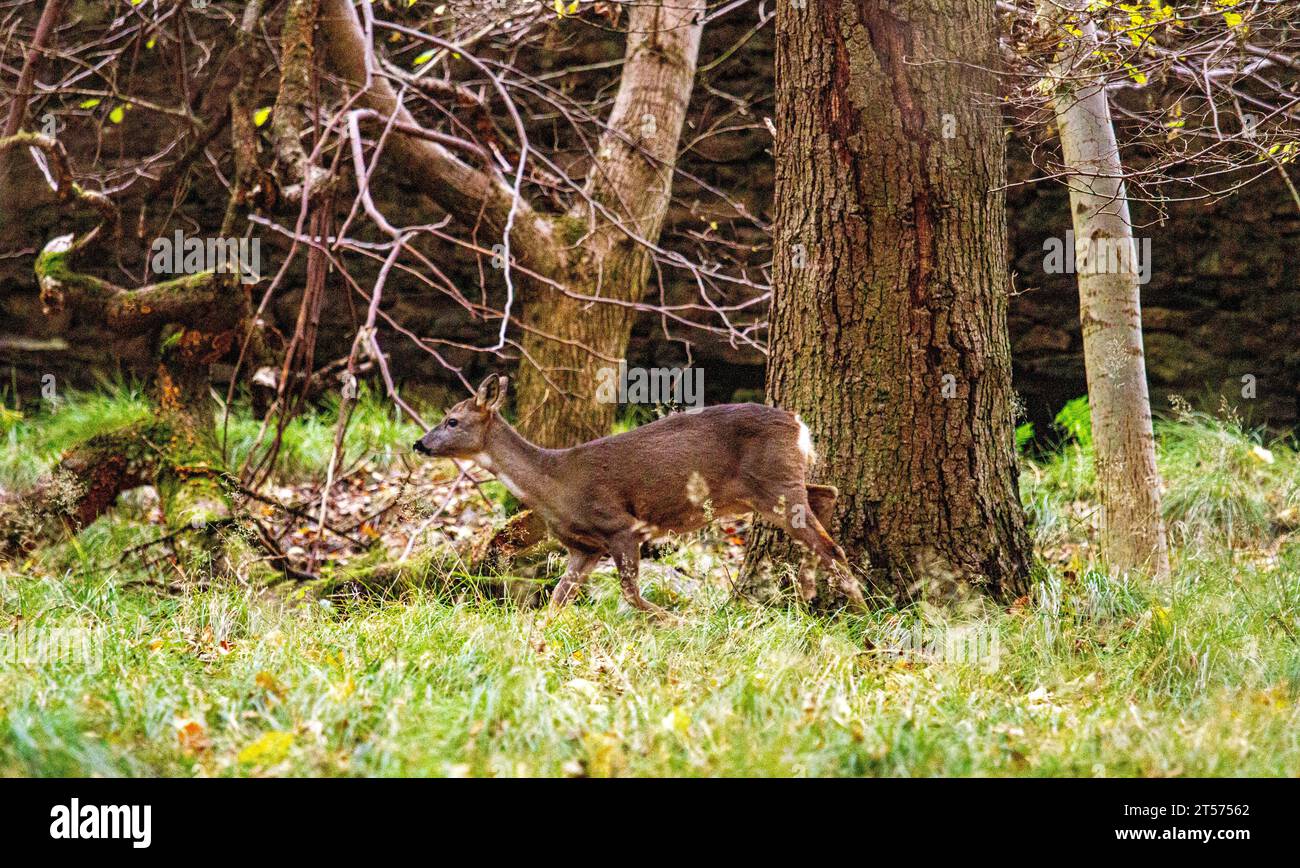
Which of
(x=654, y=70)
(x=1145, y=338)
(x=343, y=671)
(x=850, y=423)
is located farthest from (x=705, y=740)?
(x=1145, y=338)

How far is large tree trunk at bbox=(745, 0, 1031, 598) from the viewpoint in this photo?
4.86 meters

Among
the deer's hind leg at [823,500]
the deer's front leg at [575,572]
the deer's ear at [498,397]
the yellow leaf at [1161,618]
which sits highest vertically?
the deer's ear at [498,397]

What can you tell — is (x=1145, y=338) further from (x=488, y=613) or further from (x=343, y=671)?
(x=343, y=671)

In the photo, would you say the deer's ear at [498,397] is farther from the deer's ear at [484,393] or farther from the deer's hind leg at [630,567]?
the deer's hind leg at [630,567]

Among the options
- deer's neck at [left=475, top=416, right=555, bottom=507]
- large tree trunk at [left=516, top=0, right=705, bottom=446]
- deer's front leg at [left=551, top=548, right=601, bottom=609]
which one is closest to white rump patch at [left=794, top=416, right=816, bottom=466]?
deer's front leg at [left=551, top=548, right=601, bottom=609]

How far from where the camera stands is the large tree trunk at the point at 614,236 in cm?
700

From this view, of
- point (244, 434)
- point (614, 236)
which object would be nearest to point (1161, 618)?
point (614, 236)

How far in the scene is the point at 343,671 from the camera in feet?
13.0

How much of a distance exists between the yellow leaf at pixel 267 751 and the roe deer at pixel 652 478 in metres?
1.99

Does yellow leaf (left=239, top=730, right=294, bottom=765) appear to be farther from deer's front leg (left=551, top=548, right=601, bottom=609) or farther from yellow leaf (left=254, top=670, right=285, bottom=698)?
deer's front leg (left=551, top=548, right=601, bottom=609)

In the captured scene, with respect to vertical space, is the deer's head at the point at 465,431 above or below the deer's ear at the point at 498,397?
below

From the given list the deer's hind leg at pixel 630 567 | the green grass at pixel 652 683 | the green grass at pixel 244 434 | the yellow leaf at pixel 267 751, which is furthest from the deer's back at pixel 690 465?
the green grass at pixel 244 434

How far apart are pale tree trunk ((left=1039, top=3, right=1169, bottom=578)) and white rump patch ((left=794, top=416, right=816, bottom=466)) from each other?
A: 4.94 feet
